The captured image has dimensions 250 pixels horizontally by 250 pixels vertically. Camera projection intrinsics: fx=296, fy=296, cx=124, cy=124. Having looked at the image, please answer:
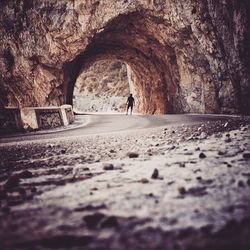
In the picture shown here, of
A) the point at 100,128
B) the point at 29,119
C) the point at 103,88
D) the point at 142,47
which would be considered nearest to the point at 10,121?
the point at 29,119

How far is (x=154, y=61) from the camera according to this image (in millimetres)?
22078

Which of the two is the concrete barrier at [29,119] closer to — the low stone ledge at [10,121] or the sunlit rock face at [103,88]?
the low stone ledge at [10,121]

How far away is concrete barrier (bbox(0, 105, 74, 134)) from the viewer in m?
9.75

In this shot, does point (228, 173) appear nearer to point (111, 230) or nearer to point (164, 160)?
point (164, 160)

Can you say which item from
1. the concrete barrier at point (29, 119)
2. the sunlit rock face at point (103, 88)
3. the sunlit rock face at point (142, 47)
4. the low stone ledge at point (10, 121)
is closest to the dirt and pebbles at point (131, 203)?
the low stone ledge at point (10, 121)

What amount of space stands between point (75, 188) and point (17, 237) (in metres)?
0.92

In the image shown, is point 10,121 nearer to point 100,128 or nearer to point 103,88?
point 100,128

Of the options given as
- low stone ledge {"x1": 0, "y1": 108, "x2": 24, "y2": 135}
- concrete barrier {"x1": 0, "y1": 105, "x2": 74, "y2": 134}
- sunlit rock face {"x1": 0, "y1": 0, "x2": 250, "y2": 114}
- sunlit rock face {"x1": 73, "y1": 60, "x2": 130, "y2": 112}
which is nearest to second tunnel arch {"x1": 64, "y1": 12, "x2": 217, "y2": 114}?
sunlit rock face {"x1": 0, "y1": 0, "x2": 250, "y2": 114}

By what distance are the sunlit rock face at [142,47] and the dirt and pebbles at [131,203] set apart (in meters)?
11.4

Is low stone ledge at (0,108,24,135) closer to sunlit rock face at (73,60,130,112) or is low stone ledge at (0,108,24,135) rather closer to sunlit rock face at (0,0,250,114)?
sunlit rock face at (0,0,250,114)

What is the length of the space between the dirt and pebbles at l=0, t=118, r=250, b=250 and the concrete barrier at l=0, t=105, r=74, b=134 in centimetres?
648

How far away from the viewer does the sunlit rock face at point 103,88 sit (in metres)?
40.2

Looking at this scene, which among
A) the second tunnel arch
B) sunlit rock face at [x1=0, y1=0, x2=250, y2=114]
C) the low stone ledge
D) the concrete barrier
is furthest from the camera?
the second tunnel arch

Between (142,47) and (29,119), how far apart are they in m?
12.8
